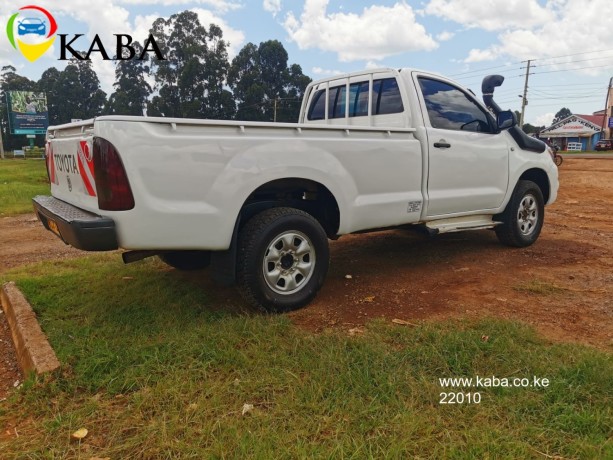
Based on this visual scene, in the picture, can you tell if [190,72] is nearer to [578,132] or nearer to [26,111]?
[26,111]

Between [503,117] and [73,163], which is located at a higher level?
[503,117]

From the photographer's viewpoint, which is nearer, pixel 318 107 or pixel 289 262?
pixel 289 262

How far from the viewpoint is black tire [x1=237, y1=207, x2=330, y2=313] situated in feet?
11.3

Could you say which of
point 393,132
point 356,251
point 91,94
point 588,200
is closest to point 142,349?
point 393,132

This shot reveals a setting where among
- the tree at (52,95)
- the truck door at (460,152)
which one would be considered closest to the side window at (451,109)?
the truck door at (460,152)

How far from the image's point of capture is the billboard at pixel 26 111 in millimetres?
49781

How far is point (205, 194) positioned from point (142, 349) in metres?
1.06

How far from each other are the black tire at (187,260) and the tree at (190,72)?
40.0 meters

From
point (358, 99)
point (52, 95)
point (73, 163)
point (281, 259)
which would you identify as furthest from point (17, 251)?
point (52, 95)

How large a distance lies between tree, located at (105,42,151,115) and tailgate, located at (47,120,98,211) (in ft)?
166

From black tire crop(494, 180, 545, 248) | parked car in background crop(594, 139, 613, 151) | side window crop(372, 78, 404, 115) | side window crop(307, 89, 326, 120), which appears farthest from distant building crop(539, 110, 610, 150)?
side window crop(372, 78, 404, 115)

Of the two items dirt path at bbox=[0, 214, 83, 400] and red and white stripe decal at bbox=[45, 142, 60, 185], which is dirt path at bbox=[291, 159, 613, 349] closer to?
dirt path at bbox=[0, 214, 83, 400]

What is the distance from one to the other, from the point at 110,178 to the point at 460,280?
3.17 meters

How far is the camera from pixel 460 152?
482cm
